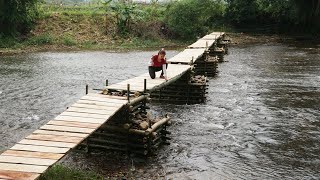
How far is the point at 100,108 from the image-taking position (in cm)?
1102

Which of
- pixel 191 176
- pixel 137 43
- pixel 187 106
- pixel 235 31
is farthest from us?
pixel 235 31

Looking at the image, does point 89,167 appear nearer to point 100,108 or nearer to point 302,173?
point 100,108

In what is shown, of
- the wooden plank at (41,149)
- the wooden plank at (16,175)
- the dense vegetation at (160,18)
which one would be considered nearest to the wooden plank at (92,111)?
the wooden plank at (41,149)

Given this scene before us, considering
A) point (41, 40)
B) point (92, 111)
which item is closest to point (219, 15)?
point (41, 40)

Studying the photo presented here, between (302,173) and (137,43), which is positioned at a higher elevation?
(137,43)

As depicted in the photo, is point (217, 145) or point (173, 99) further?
point (173, 99)

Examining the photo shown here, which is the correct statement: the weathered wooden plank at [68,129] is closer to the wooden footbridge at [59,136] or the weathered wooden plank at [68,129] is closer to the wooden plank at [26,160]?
the wooden footbridge at [59,136]

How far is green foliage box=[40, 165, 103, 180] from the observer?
9904 mm

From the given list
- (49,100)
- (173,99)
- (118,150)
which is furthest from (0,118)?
(173,99)

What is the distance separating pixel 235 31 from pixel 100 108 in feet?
120

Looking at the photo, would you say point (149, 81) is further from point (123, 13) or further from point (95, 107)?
point (123, 13)

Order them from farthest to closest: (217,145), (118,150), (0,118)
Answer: (0,118) < (217,145) < (118,150)

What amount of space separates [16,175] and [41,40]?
32304 mm

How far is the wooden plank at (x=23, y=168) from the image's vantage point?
730 centimetres
